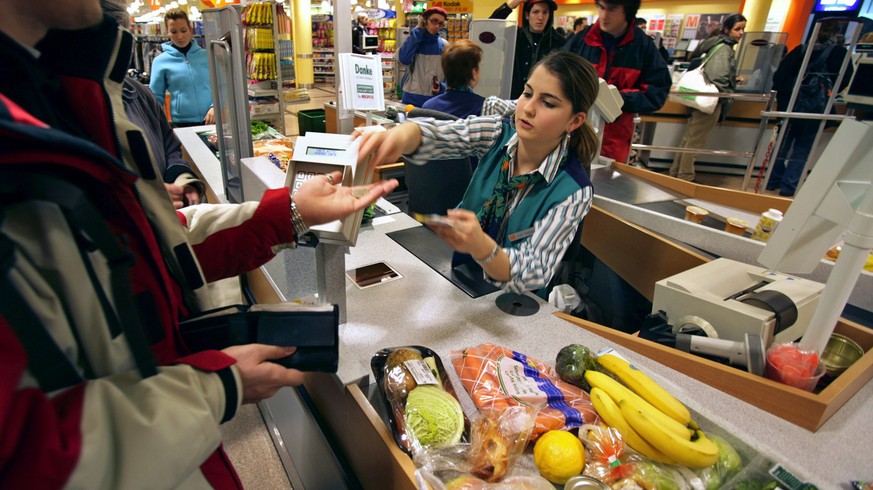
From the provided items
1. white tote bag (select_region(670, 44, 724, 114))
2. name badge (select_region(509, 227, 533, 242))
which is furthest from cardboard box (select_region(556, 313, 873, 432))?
white tote bag (select_region(670, 44, 724, 114))

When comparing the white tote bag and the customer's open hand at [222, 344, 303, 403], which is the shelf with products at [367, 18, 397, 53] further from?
the customer's open hand at [222, 344, 303, 403]

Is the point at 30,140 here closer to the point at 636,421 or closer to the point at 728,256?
the point at 636,421

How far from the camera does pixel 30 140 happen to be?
0.51m

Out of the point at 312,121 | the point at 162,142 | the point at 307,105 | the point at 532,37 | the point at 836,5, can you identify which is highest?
the point at 836,5

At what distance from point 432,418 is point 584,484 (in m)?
0.32

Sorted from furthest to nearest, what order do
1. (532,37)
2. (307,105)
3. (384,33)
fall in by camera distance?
(384,33)
(307,105)
(532,37)

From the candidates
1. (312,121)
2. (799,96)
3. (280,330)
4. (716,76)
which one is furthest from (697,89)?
(280,330)

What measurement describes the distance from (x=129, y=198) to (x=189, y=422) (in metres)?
0.34

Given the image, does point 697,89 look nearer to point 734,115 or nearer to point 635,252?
point 734,115

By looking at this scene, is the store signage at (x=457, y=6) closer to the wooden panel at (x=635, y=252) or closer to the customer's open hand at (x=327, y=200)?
the wooden panel at (x=635, y=252)

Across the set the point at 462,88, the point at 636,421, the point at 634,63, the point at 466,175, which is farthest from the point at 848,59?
the point at 636,421

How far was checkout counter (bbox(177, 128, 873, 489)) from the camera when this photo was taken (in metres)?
1.01

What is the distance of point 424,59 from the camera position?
5.68 m

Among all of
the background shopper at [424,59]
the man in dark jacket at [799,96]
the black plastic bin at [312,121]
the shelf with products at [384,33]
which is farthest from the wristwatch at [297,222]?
the shelf with products at [384,33]
